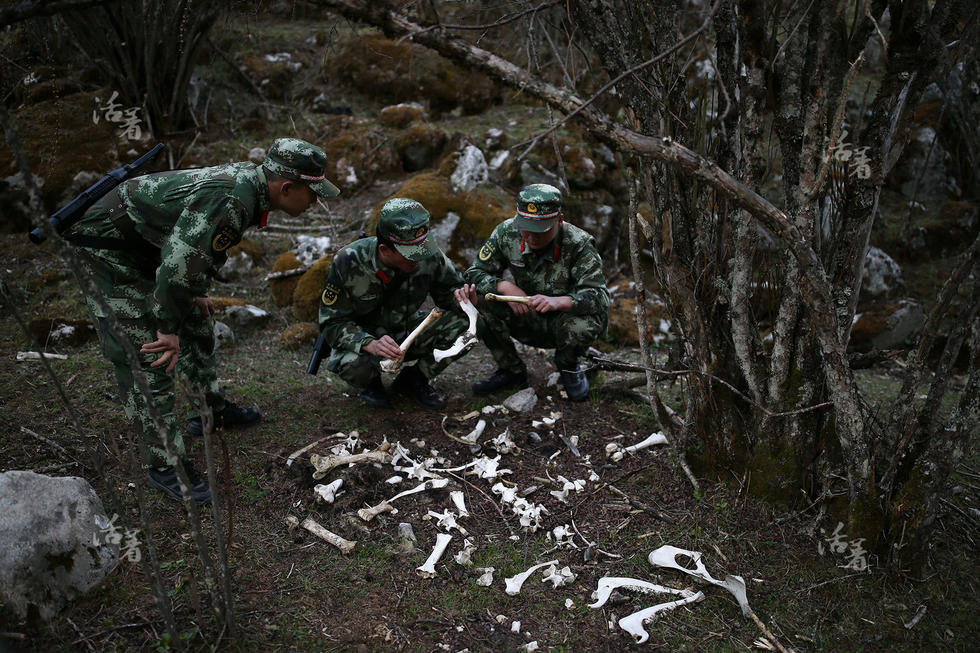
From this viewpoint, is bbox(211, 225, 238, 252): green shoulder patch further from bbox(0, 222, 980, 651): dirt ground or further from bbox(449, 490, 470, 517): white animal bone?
bbox(449, 490, 470, 517): white animal bone

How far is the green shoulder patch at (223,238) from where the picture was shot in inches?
125

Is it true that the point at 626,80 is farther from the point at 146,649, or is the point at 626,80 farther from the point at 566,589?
the point at 146,649

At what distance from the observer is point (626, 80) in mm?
2973

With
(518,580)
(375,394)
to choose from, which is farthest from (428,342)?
(518,580)

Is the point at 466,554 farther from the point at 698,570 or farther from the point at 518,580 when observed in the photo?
the point at 698,570

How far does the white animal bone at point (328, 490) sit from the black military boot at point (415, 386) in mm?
1199

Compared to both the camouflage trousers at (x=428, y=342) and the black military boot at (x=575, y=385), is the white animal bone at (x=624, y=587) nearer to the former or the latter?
the black military boot at (x=575, y=385)

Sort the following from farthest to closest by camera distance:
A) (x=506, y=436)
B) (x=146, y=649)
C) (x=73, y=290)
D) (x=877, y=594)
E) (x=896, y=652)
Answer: (x=73, y=290)
(x=506, y=436)
(x=877, y=594)
(x=896, y=652)
(x=146, y=649)

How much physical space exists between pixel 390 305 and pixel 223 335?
7.11 ft

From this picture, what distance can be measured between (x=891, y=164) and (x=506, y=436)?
8.69 ft

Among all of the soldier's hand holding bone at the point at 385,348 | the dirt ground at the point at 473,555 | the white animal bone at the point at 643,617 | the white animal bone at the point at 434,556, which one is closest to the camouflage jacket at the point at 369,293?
the soldier's hand holding bone at the point at 385,348

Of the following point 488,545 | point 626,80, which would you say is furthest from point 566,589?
point 626,80

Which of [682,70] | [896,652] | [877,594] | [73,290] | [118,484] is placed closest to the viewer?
[896,652]

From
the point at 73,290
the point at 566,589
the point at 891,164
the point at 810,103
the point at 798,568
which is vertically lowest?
the point at 73,290
